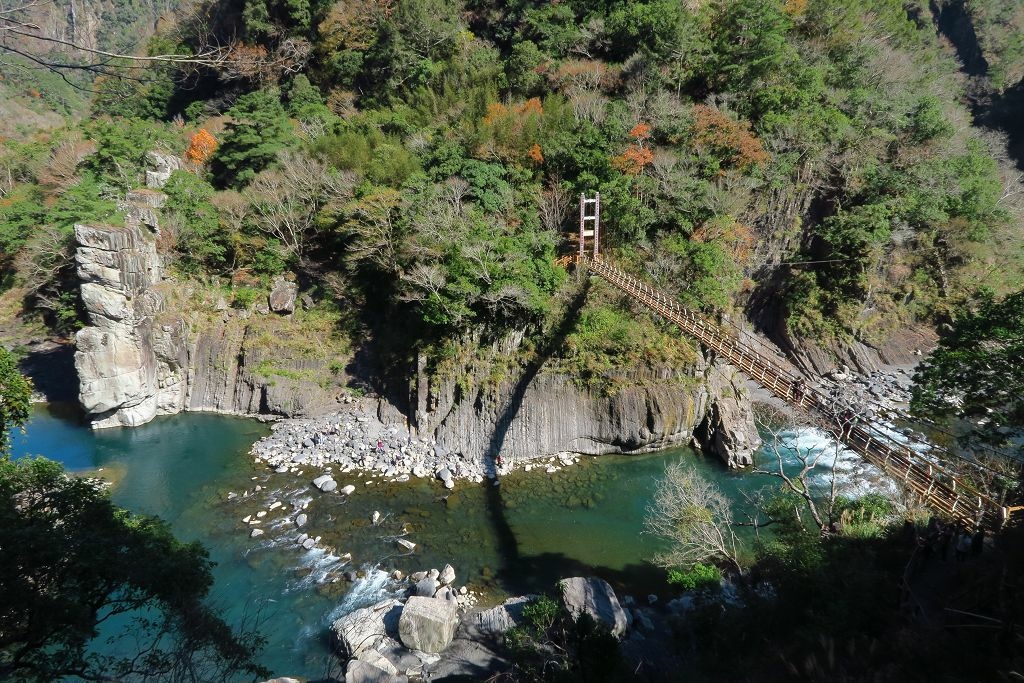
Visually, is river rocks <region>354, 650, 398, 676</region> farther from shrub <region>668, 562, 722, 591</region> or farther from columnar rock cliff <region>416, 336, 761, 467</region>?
columnar rock cliff <region>416, 336, 761, 467</region>

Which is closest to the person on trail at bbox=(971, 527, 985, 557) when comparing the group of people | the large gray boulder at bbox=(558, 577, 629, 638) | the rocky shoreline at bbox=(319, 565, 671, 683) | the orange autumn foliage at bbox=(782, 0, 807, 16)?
the group of people

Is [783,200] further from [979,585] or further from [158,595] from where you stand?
[158,595]

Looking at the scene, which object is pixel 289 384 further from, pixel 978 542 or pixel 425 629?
pixel 978 542

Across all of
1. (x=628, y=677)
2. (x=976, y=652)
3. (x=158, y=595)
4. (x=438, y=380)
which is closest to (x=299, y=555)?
(x=158, y=595)

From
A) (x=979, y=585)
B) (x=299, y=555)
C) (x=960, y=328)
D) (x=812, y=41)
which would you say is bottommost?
(x=299, y=555)

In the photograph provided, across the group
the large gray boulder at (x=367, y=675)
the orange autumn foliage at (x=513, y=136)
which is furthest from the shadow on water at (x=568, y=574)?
the orange autumn foliage at (x=513, y=136)

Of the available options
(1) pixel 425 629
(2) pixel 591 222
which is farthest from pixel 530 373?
(1) pixel 425 629
